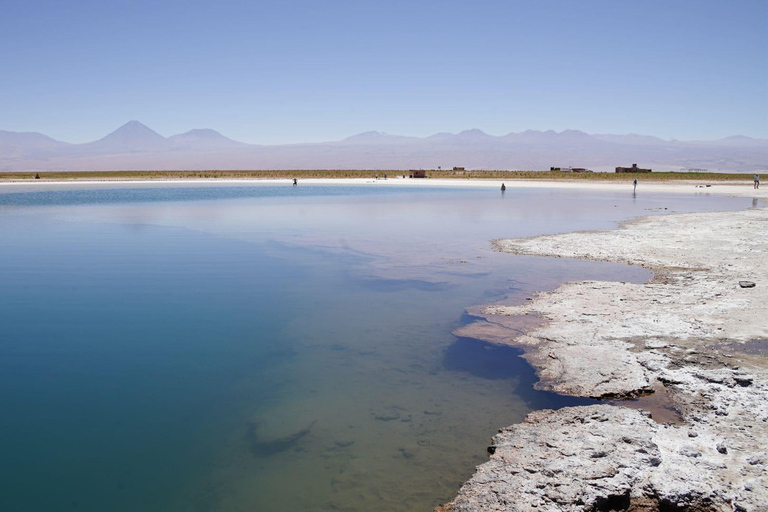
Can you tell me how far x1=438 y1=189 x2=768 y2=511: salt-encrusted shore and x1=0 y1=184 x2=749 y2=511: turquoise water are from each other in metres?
0.60

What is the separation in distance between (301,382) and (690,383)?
5.28 meters

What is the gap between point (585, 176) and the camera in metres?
85.0

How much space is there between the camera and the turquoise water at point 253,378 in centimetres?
555

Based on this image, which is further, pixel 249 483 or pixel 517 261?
pixel 517 261

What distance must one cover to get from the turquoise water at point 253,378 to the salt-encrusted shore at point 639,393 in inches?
23.5

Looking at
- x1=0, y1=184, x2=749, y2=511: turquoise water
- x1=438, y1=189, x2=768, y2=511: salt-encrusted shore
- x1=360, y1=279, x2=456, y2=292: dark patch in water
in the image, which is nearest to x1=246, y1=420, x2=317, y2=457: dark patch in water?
x1=0, y1=184, x2=749, y2=511: turquoise water

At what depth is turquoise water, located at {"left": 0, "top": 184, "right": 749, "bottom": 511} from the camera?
5.55m

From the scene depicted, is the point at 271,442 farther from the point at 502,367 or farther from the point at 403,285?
the point at 403,285

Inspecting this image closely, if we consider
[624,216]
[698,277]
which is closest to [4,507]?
[698,277]

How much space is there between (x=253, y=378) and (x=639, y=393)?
5386 millimetres

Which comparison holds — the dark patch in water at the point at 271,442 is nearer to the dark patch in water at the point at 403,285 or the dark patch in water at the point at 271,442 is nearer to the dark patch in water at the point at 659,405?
the dark patch in water at the point at 659,405

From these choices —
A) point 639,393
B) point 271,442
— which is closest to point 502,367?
point 639,393

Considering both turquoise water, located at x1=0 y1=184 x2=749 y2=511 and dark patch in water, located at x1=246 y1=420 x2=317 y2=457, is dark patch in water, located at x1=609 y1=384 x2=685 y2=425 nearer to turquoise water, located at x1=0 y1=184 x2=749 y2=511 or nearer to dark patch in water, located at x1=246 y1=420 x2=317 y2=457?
turquoise water, located at x1=0 y1=184 x2=749 y2=511

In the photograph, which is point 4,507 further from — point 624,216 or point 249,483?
point 624,216
